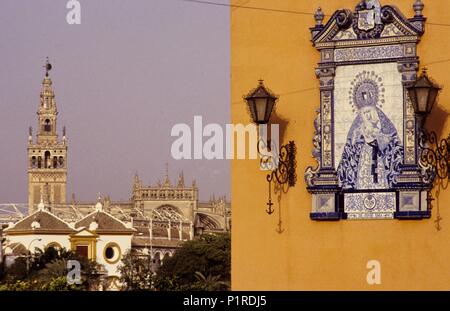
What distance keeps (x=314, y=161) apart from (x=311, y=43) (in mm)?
1034

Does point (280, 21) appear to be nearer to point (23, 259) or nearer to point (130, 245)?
point (23, 259)

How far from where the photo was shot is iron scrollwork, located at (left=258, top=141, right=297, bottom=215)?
12.2m

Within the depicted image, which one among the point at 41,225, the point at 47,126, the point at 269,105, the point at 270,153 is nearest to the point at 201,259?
the point at 41,225

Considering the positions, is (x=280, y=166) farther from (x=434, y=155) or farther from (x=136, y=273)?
(x=136, y=273)

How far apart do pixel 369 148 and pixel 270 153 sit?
2.90 feet

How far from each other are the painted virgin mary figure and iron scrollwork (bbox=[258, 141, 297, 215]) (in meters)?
0.43

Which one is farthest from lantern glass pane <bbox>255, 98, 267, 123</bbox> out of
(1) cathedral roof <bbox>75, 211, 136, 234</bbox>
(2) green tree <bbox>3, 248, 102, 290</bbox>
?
(1) cathedral roof <bbox>75, 211, 136, 234</bbox>

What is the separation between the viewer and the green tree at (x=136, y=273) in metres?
22.9

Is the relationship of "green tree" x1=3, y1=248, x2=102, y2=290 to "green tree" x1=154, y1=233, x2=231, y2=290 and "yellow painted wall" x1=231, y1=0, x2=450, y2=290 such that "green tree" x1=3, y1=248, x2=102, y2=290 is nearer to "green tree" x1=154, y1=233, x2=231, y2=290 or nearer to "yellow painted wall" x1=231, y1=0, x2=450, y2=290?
"green tree" x1=154, y1=233, x2=231, y2=290

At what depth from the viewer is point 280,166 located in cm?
1223

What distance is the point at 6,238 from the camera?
33188 mm

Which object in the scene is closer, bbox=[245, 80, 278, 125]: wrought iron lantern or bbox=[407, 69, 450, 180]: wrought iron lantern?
bbox=[407, 69, 450, 180]: wrought iron lantern

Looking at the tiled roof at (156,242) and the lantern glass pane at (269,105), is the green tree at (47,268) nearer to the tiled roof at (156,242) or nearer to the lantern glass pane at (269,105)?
the tiled roof at (156,242)

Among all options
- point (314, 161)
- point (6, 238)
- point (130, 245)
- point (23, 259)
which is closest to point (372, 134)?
point (314, 161)
